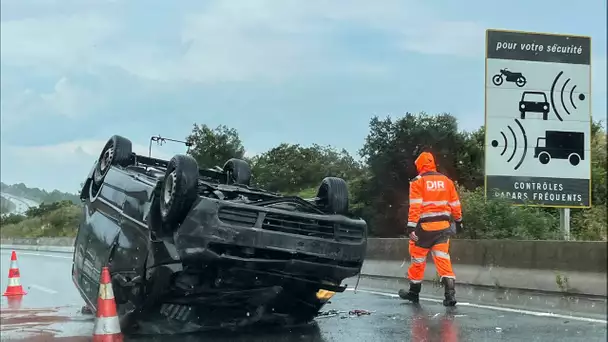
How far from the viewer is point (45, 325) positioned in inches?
284

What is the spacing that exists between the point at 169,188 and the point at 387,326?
2.50m

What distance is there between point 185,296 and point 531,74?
6058mm

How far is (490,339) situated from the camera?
5.61 metres

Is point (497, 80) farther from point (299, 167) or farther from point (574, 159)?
point (299, 167)

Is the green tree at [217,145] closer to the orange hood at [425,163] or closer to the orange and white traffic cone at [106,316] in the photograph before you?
the orange hood at [425,163]

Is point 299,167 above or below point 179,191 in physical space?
above

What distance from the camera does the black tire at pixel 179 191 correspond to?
17.1 ft

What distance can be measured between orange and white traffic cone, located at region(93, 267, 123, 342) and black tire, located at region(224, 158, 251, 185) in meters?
2.69

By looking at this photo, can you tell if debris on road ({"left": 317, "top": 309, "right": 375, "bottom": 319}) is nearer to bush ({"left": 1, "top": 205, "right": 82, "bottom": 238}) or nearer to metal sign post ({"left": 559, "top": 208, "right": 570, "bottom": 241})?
metal sign post ({"left": 559, "top": 208, "right": 570, "bottom": 241})

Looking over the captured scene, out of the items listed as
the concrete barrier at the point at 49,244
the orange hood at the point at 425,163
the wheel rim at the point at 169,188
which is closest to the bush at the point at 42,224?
the concrete barrier at the point at 49,244

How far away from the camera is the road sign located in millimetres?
9367

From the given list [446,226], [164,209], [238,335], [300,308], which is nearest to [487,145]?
[446,226]

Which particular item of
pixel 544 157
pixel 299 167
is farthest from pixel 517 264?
pixel 299 167

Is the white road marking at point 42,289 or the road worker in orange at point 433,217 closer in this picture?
the road worker in orange at point 433,217
